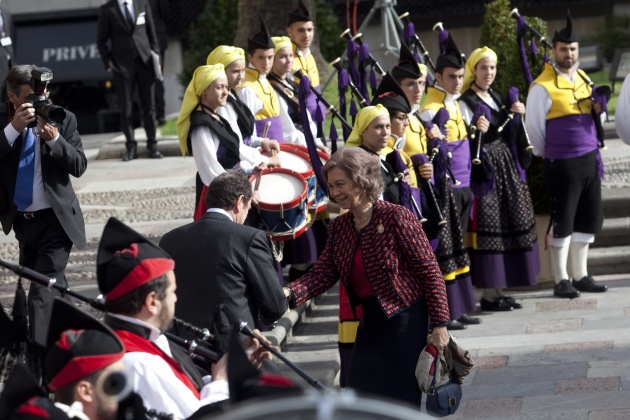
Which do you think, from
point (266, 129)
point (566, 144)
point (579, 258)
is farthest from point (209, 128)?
point (579, 258)

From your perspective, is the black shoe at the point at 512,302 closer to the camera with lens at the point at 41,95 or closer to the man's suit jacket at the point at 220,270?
the camera with lens at the point at 41,95

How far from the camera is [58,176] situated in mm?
8109

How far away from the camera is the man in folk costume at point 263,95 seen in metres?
9.85

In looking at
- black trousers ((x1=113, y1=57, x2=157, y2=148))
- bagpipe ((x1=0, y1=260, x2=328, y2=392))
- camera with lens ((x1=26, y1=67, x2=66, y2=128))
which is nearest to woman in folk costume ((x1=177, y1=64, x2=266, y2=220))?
camera with lens ((x1=26, y1=67, x2=66, y2=128))

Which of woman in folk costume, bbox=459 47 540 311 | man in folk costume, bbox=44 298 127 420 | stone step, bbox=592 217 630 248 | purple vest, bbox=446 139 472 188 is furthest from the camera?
stone step, bbox=592 217 630 248

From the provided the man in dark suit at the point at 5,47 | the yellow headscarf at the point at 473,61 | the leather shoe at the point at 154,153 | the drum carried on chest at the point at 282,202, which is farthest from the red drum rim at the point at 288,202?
the leather shoe at the point at 154,153

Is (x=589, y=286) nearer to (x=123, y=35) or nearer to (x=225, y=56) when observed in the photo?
(x=225, y=56)

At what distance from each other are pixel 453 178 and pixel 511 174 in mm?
765

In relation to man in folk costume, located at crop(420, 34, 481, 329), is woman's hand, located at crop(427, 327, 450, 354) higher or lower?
higher

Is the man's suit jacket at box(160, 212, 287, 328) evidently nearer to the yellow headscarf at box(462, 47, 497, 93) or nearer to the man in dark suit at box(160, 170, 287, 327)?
the man in dark suit at box(160, 170, 287, 327)

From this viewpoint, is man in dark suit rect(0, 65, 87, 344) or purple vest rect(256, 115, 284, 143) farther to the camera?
purple vest rect(256, 115, 284, 143)

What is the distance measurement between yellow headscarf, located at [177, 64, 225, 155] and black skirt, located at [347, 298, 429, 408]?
2.72m

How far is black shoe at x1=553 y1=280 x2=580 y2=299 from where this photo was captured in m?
10.9

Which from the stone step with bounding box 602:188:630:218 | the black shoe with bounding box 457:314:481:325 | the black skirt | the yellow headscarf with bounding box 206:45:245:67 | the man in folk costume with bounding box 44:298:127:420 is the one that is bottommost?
the black shoe with bounding box 457:314:481:325
